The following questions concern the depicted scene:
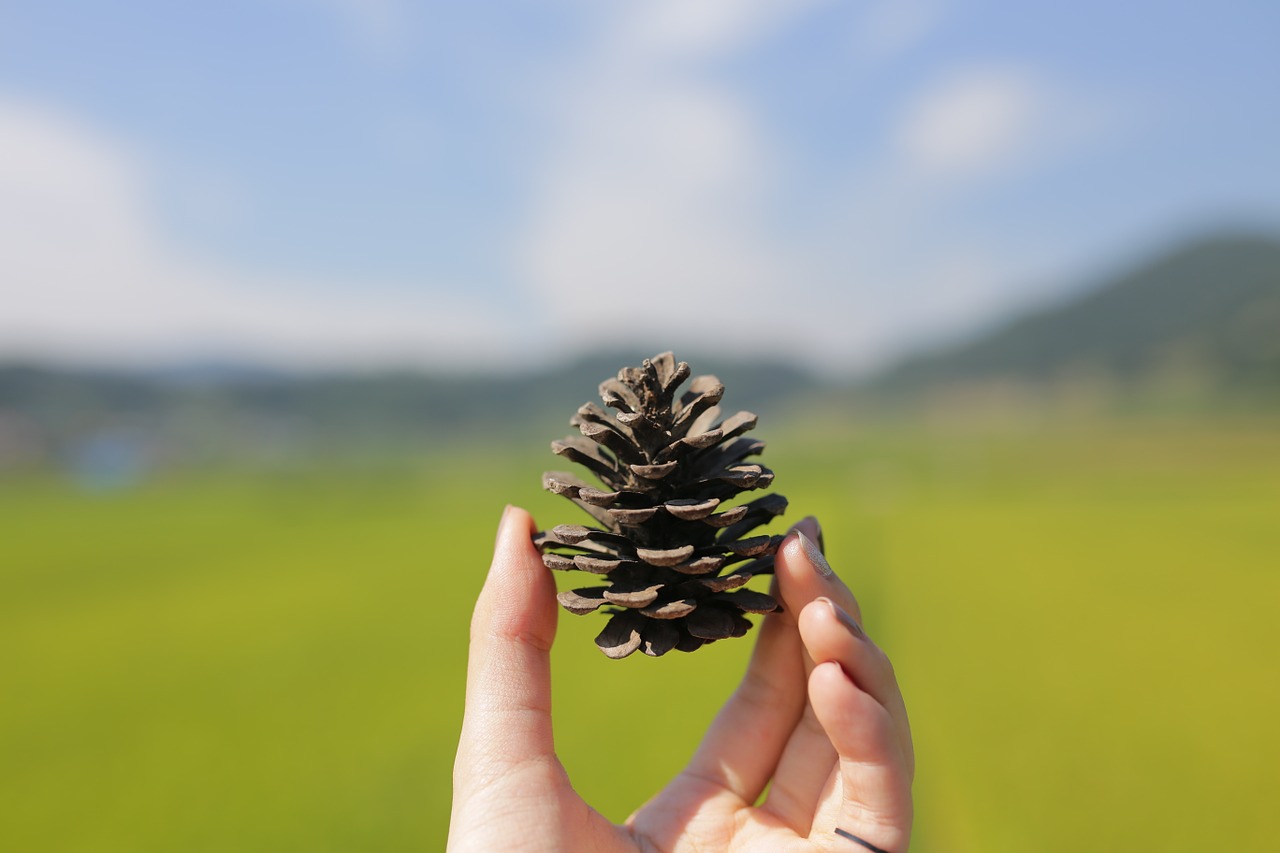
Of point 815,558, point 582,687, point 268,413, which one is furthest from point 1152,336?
point 268,413

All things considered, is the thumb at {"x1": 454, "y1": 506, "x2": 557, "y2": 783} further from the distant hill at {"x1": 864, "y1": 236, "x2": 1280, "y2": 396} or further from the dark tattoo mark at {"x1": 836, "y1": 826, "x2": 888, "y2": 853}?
the distant hill at {"x1": 864, "y1": 236, "x2": 1280, "y2": 396}

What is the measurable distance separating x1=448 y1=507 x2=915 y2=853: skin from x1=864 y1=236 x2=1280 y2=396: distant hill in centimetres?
13128

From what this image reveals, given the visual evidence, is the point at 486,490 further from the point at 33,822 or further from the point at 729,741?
the point at 729,741

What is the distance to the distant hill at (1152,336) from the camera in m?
118

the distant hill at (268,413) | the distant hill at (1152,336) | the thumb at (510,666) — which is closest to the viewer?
the thumb at (510,666)

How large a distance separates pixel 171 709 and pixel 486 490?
89.4ft

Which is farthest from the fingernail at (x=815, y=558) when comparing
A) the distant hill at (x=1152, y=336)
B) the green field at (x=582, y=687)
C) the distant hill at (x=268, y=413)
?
the distant hill at (x=1152, y=336)

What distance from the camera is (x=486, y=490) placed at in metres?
36.1

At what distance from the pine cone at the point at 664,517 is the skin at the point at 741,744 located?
159mm

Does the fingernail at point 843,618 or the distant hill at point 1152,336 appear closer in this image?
the fingernail at point 843,618

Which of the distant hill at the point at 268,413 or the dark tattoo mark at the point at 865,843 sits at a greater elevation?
the distant hill at the point at 268,413

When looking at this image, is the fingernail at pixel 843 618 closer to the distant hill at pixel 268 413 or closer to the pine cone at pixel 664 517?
the pine cone at pixel 664 517

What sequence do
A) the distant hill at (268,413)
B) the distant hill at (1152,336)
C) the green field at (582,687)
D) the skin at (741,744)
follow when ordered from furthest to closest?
the distant hill at (1152,336)
the distant hill at (268,413)
the green field at (582,687)
the skin at (741,744)

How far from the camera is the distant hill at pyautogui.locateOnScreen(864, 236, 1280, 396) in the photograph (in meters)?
118
